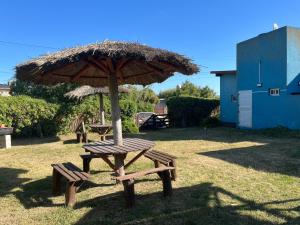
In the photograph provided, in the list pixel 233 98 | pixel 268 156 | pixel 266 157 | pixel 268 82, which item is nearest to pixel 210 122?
pixel 233 98

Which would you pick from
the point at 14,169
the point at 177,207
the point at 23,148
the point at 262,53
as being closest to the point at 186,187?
the point at 177,207

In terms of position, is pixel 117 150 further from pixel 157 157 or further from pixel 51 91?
pixel 51 91

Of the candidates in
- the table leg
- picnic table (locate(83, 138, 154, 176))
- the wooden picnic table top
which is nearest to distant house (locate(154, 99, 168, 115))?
the wooden picnic table top

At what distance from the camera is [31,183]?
8.05 m

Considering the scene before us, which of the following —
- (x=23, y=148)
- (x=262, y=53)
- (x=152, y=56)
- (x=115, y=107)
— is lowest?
(x=23, y=148)

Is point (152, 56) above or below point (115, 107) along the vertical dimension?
above

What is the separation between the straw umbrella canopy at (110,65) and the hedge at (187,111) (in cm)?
1503

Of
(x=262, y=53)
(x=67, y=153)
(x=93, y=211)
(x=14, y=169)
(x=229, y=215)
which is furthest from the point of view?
(x=262, y=53)

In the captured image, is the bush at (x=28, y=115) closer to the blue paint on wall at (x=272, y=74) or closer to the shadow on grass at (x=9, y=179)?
the shadow on grass at (x=9, y=179)

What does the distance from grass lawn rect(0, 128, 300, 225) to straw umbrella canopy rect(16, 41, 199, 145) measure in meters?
1.53

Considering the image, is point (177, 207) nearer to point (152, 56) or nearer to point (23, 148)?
point (152, 56)

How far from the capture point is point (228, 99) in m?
23.6

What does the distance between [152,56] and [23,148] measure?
10006 mm

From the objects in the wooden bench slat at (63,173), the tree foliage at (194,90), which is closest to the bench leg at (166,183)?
the wooden bench slat at (63,173)
